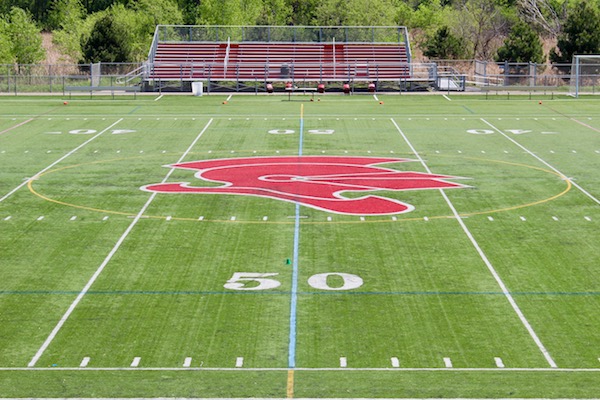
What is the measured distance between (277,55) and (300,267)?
2206 inches

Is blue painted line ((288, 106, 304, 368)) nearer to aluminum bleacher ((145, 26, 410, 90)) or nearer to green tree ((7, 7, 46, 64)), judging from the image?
aluminum bleacher ((145, 26, 410, 90))

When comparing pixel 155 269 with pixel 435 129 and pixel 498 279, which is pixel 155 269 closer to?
pixel 498 279

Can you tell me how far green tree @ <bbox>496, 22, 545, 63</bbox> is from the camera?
84.6 metres

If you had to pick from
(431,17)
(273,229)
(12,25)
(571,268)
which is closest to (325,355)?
(571,268)

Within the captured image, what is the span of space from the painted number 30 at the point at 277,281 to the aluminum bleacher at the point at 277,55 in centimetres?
4909

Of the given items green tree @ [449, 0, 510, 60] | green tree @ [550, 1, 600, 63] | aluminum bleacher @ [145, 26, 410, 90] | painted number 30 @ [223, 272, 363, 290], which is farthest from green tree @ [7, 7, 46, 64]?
painted number 30 @ [223, 272, 363, 290]

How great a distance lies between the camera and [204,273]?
2755cm

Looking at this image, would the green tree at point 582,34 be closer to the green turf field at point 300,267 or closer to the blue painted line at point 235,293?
the green turf field at point 300,267

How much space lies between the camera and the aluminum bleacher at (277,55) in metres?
78.2

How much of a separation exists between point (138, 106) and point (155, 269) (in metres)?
39.0

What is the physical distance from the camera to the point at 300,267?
28.2 meters

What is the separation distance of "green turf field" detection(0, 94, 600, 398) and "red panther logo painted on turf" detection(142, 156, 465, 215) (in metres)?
0.17

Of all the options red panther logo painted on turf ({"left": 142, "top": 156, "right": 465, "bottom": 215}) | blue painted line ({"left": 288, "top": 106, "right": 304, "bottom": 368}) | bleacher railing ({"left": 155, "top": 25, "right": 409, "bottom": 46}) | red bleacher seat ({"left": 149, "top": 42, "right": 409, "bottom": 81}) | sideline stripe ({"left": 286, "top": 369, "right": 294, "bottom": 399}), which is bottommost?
sideline stripe ({"left": 286, "top": 369, "right": 294, "bottom": 399})

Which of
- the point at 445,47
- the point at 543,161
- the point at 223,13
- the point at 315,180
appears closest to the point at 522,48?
the point at 445,47
